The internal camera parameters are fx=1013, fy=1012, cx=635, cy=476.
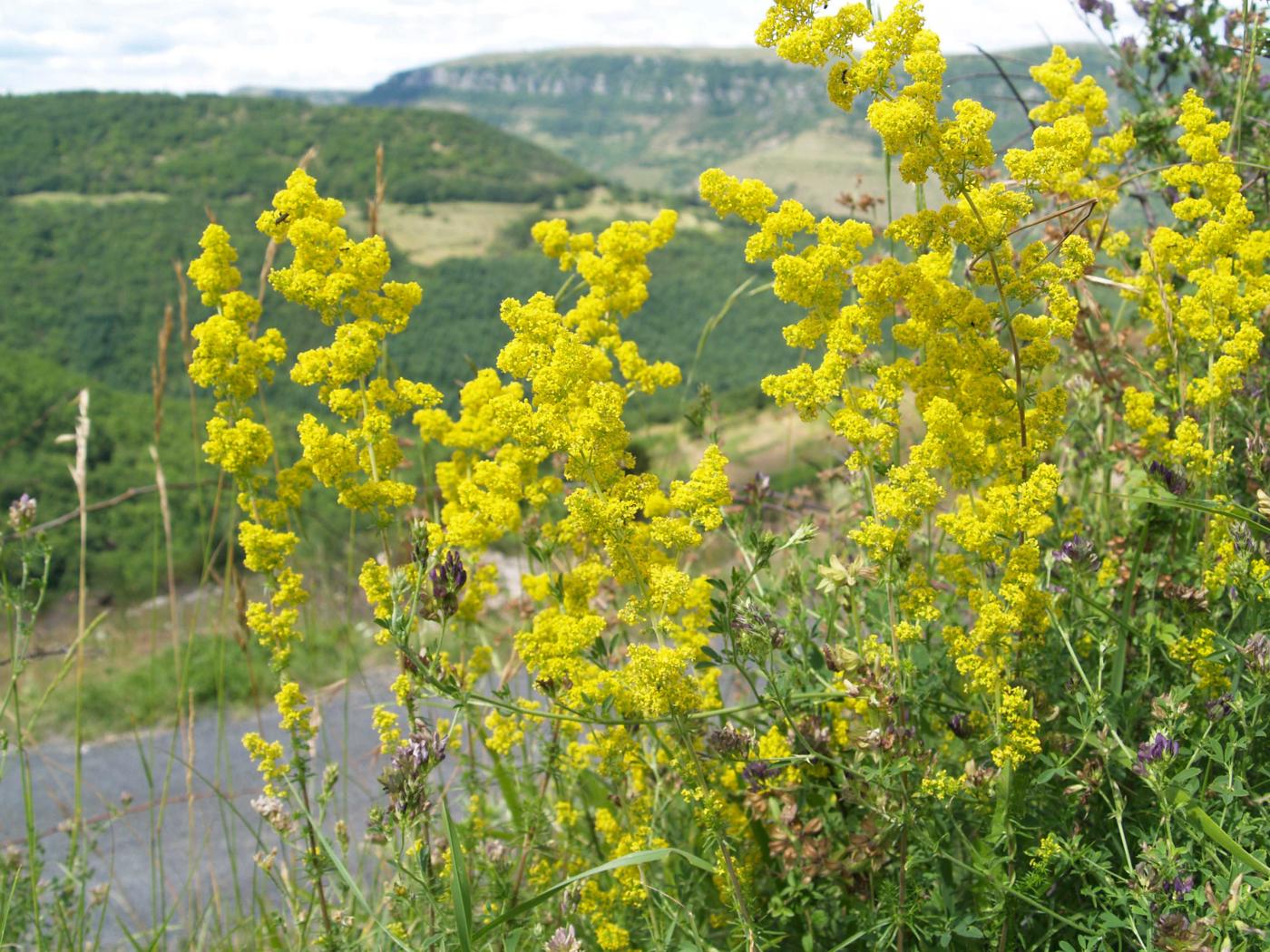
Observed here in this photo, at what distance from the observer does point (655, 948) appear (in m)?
2.73

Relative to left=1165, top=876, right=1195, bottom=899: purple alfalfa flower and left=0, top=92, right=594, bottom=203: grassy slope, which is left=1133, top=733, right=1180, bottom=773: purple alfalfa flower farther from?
left=0, top=92, right=594, bottom=203: grassy slope

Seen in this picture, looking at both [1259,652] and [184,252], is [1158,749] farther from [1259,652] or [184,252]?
[184,252]

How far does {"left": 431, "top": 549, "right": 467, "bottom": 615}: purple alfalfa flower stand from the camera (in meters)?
2.71

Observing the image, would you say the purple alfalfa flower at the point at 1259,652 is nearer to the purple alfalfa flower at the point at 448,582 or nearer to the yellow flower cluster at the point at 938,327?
the yellow flower cluster at the point at 938,327

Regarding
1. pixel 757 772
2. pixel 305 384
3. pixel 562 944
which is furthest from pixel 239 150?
pixel 562 944

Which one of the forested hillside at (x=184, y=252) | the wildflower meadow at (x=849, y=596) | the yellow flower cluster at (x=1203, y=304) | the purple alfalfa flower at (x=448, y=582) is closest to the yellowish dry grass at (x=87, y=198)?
the forested hillside at (x=184, y=252)

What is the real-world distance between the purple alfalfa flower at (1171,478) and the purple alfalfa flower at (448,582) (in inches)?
83.4

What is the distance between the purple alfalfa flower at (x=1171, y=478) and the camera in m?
3.03

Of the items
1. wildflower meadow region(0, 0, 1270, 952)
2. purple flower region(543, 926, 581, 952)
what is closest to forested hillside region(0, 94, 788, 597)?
wildflower meadow region(0, 0, 1270, 952)

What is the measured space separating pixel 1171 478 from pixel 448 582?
7.11 feet

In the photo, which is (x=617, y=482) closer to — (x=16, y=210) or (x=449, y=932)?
(x=449, y=932)

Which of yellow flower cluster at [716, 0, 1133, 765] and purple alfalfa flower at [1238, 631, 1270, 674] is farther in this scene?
yellow flower cluster at [716, 0, 1133, 765]

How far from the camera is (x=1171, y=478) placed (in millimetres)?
3061

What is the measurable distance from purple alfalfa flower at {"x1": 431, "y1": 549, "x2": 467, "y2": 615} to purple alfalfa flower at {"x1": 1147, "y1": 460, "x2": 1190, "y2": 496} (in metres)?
2.12
